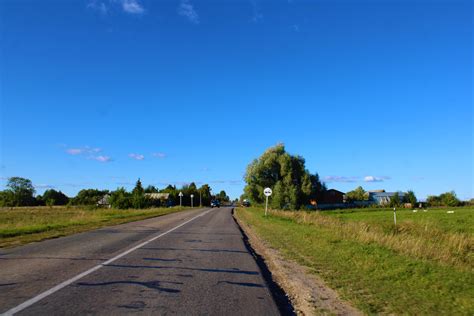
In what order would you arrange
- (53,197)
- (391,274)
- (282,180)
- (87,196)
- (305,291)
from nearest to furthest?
(305,291), (391,274), (282,180), (87,196), (53,197)

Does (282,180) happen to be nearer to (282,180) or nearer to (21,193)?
(282,180)

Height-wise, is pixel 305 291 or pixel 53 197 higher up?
pixel 53 197

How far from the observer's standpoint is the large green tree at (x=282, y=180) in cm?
6047

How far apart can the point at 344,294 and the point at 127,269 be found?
4.84 meters

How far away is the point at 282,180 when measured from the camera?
63.5 meters

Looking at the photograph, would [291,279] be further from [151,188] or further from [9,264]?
[151,188]

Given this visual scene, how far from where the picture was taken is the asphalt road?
5.76 m

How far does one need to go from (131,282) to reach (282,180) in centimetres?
5682

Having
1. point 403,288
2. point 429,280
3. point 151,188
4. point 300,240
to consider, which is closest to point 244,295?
point 403,288

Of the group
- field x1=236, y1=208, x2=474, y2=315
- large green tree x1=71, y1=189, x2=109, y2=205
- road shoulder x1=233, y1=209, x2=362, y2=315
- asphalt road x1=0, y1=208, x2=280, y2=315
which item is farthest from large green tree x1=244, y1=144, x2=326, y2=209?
large green tree x1=71, y1=189, x2=109, y2=205

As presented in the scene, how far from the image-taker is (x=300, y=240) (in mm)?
15258

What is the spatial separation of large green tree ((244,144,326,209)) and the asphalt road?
48.7 m

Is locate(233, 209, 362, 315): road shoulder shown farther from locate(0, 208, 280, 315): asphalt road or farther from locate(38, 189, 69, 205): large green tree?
locate(38, 189, 69, 205): large green tree

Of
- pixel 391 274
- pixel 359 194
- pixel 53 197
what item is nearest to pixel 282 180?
pixel 391 274
